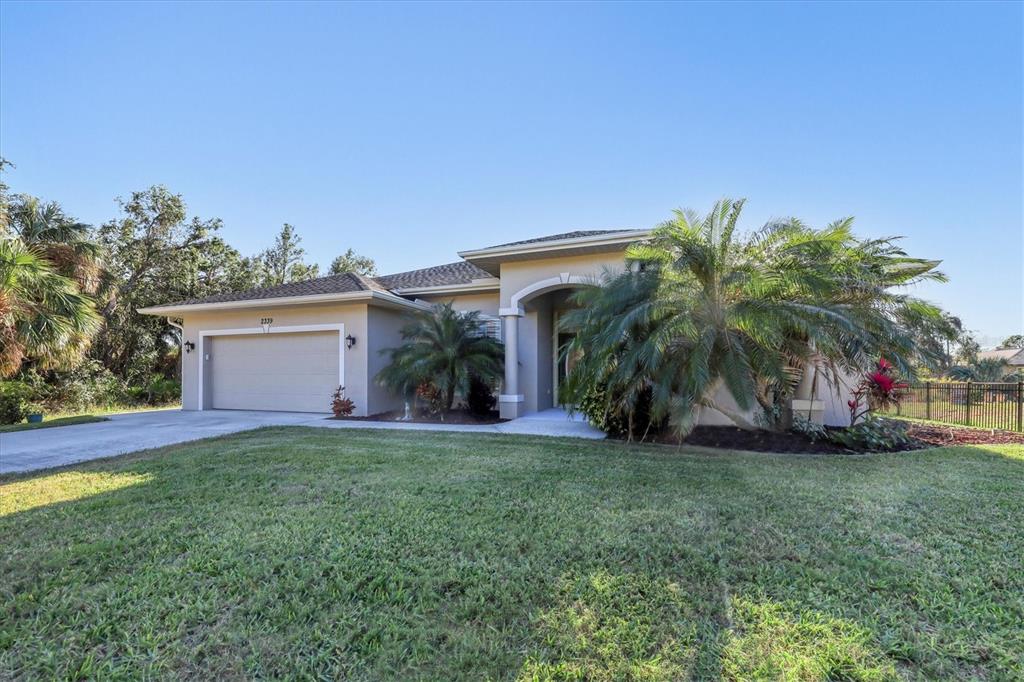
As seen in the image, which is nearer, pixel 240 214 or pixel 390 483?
pixel 390 483

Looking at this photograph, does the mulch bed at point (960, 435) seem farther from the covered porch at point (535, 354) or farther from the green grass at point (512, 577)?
the covered porch at point (535, 354)

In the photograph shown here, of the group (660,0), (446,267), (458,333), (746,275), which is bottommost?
(458,333)

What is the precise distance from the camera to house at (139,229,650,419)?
11914mm

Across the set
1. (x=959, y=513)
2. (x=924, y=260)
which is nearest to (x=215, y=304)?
(x=959, y=513)

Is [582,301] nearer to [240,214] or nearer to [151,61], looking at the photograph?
[151,61]

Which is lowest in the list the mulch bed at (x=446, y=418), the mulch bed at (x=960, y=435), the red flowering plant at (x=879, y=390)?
the mulch bed at (x=960, y=435)

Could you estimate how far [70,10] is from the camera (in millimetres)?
9508

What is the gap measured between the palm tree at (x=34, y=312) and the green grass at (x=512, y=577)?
5.82 metres

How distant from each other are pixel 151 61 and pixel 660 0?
12.0m

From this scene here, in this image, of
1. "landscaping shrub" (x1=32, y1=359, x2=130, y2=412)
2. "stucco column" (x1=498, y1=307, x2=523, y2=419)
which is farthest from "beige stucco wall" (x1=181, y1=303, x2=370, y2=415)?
"landscaping shrub" (x1=32, y1=359, x2=130, y2=412)

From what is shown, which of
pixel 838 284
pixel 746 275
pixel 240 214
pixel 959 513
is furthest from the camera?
pixel 240 214

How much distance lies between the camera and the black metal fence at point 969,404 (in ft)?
35.2

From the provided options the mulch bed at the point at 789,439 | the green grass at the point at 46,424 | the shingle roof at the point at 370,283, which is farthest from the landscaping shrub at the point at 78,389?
the mulch bed at the point at 789,439

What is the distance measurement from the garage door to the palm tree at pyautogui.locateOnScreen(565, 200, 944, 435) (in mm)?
8646
